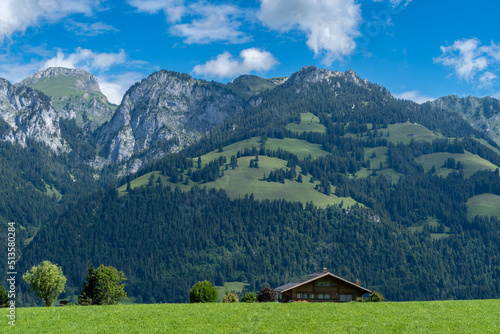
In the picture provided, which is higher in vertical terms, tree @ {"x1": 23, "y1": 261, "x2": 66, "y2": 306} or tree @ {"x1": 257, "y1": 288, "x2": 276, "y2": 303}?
tree @ {"x1": 23, "y1": 261, "x2": 66, "y2": 306}

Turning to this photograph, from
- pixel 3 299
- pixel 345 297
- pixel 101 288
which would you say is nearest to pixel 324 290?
pixel 345 297

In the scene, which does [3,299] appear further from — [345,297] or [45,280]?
[345,297]

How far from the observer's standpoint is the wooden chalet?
358 feet

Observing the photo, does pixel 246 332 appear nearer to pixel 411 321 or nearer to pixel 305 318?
pixel 305 318

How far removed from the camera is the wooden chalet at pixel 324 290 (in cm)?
10900

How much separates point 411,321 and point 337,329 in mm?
8731

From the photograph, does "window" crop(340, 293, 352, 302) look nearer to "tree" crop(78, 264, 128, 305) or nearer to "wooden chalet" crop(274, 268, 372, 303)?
"wooden chalet" crop(274, 268, 372, 303)

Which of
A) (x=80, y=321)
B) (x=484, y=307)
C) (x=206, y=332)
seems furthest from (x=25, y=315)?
(x=484, y=307)

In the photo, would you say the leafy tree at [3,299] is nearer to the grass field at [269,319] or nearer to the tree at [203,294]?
the tree at [203,294]

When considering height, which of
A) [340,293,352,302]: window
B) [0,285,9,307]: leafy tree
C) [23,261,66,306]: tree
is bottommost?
[340,293,352,302]: window

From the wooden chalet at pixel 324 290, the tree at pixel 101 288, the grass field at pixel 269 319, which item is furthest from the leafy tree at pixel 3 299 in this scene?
the wooden chalet at pixel 324 290

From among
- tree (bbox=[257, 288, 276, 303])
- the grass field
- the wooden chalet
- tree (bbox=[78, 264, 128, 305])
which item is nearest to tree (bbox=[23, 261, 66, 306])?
tree (bbox=[78, 264, 128, 305])

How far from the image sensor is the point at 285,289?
368ft

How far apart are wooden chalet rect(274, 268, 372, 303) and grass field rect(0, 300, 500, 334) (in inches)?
1551
